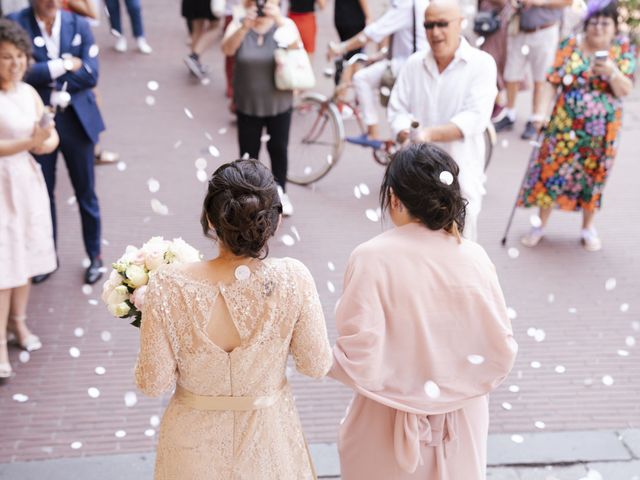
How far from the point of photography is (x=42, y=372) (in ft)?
15.4

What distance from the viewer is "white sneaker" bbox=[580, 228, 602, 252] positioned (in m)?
6.39

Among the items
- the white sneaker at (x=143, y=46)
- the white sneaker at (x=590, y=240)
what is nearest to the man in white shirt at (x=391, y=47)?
the white sneaker at (x=590, y=240)

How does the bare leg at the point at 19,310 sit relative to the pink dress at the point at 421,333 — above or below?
below

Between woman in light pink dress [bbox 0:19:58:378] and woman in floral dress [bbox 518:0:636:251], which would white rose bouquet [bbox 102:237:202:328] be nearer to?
woman in light pink dress [bbox 0:19:58:378]

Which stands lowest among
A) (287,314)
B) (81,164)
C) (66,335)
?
(66,335)

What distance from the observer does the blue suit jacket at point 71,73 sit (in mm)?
5184

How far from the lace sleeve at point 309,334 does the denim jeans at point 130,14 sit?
29.5ft

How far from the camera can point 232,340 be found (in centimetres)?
246

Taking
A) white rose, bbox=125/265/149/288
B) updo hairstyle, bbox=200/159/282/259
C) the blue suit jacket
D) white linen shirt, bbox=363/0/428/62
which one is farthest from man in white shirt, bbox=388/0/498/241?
updo hairstyle, bbox=200/159/282/259

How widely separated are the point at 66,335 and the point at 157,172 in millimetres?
2848

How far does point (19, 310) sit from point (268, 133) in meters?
2.42

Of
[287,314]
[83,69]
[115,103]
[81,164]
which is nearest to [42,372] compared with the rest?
[81,164]

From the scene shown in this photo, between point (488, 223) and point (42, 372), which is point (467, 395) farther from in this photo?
point (488, 223)

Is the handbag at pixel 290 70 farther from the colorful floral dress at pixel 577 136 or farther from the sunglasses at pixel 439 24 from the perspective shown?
the colorful floral dress at pixel 577 136
